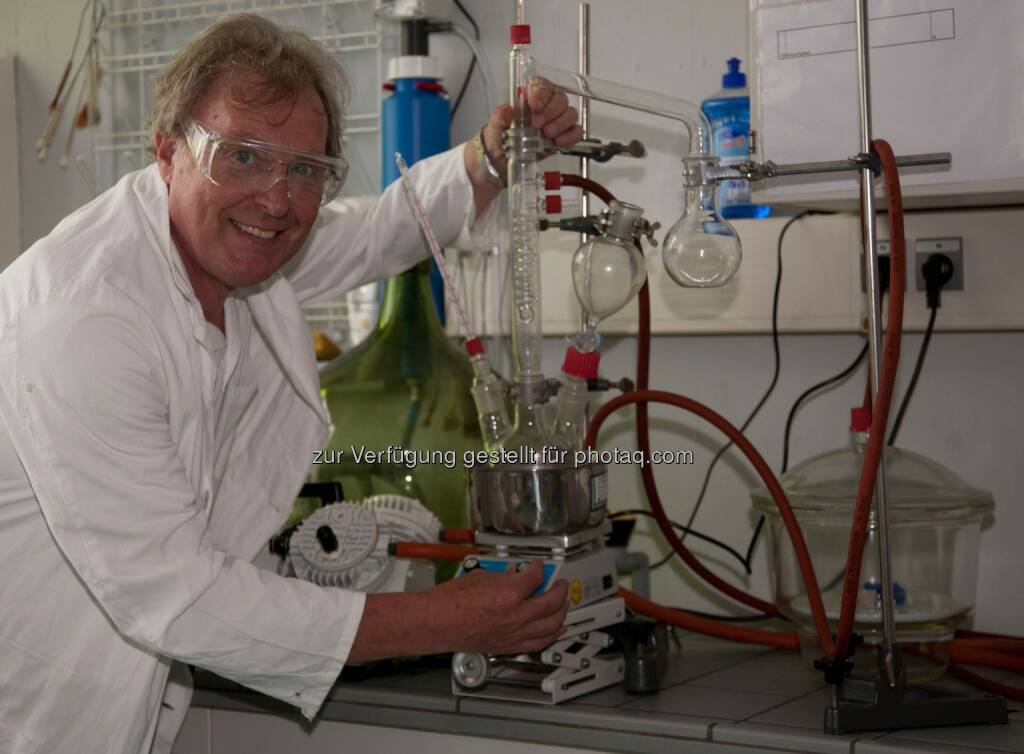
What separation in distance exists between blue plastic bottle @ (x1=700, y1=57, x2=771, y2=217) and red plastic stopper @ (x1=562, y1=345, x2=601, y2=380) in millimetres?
521

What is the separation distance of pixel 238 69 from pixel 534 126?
363 millimetres

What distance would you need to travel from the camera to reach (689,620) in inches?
66.2

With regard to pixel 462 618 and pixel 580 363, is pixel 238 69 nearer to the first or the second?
pixel 580 363

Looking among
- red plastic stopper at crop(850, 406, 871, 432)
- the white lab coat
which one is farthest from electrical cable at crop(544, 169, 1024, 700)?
the white lab coat

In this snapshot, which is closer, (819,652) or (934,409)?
(819,652)

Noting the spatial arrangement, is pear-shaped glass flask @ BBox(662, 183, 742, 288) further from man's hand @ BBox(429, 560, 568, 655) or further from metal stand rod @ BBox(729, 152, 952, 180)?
Answer: man's hand @ BBox(429, 560, 568, 655)

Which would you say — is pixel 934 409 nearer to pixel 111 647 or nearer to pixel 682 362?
pixel 682 362

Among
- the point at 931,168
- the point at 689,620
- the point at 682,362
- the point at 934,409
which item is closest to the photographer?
the point at 931,168

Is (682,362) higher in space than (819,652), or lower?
higher

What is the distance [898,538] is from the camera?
63.0 inches

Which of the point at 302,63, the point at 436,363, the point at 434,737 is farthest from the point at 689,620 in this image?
the point at 302,63

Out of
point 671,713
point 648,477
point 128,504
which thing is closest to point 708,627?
point 648,477

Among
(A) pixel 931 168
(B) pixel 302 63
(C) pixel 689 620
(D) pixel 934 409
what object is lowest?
(C) pixel 689 620

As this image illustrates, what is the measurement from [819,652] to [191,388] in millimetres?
858
